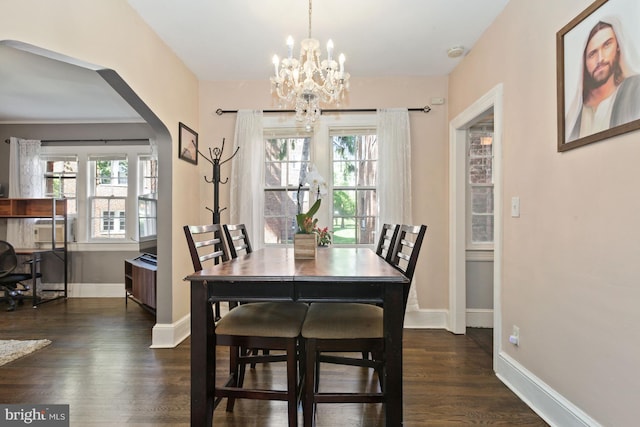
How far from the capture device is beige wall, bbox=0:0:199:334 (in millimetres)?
1604

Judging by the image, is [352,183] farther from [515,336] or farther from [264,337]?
[264,337]

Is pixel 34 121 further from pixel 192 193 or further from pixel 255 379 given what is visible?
pixel 255 379

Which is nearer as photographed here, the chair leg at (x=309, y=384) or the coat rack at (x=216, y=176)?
the chair leg at (x=309, y=384)

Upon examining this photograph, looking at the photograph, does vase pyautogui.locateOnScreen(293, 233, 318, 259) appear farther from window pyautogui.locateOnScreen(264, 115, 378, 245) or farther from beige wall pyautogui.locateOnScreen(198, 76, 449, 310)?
beige wall pyautogui.locateOnScreen(198, 76, 449, 310)

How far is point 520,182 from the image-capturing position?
2.10m

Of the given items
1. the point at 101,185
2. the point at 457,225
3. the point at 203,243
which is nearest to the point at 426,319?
the point at 457,225

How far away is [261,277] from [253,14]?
204cm

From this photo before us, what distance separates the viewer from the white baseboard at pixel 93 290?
4.55 m

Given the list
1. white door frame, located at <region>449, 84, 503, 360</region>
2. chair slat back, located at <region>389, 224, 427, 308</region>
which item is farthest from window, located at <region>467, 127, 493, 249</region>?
chair slat back, located at <region>389, 224, 427, 308</region>

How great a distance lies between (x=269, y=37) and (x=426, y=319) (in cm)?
312

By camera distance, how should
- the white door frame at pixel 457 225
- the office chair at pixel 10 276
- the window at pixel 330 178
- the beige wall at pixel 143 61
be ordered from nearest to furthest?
the beige wall at pixel 143 61 < the white door frame at pixel 457 225 < the window at pixel 330 178 < the office chair at pixel 10 276

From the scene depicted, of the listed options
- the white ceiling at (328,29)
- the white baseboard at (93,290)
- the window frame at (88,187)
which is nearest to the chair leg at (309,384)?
the white ceiling at (328,29)

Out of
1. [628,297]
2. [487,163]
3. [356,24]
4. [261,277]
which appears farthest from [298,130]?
[628,297]

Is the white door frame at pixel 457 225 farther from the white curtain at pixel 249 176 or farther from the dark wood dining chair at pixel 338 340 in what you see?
the white curtain at pixel 249 176
